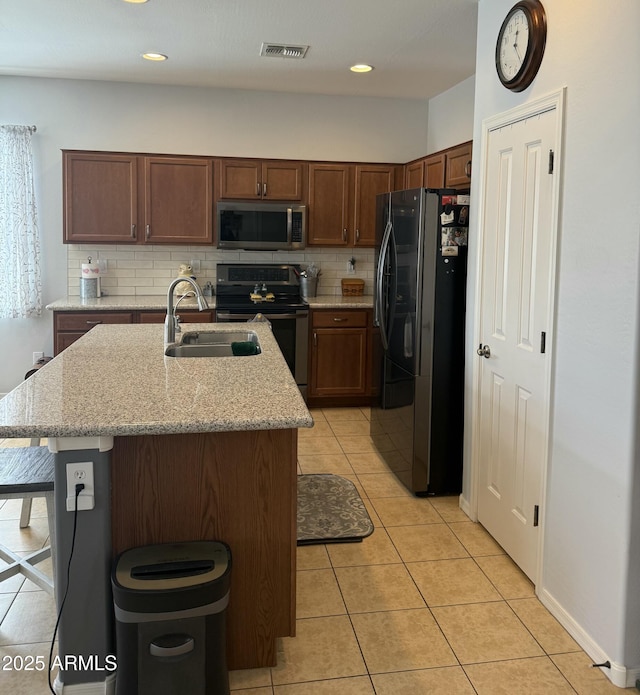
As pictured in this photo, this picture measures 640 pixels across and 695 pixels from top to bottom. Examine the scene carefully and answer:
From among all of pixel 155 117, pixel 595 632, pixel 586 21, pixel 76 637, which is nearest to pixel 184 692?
pixel 76 637

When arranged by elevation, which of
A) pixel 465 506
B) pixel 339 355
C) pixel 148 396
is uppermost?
pixel 148 396

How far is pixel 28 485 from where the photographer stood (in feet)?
7.34

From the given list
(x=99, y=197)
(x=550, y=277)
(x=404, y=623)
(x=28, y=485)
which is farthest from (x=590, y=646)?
(x=99, y=197)

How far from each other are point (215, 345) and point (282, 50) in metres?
2.17

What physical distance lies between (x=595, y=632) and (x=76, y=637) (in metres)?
1.71

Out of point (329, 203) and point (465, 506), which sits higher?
point (329, 203)

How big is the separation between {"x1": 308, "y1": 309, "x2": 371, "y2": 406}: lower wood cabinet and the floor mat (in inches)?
60.2

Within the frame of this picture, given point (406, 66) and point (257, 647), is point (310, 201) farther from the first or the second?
point (257, 647)

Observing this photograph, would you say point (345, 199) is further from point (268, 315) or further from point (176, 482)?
point (176, 482)

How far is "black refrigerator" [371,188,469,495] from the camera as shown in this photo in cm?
345

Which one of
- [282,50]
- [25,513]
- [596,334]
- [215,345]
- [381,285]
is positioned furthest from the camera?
[282,50]

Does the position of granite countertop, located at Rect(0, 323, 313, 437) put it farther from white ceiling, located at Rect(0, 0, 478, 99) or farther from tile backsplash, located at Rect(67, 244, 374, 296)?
tile backsplash, located at Rect(67, 244, 374, 296)

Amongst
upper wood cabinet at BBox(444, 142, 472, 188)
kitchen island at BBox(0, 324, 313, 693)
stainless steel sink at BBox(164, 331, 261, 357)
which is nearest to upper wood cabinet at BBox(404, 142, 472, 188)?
upper wood cabinet at BBox(444, 142, 472, 188)

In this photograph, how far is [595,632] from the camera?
7.35 feet
